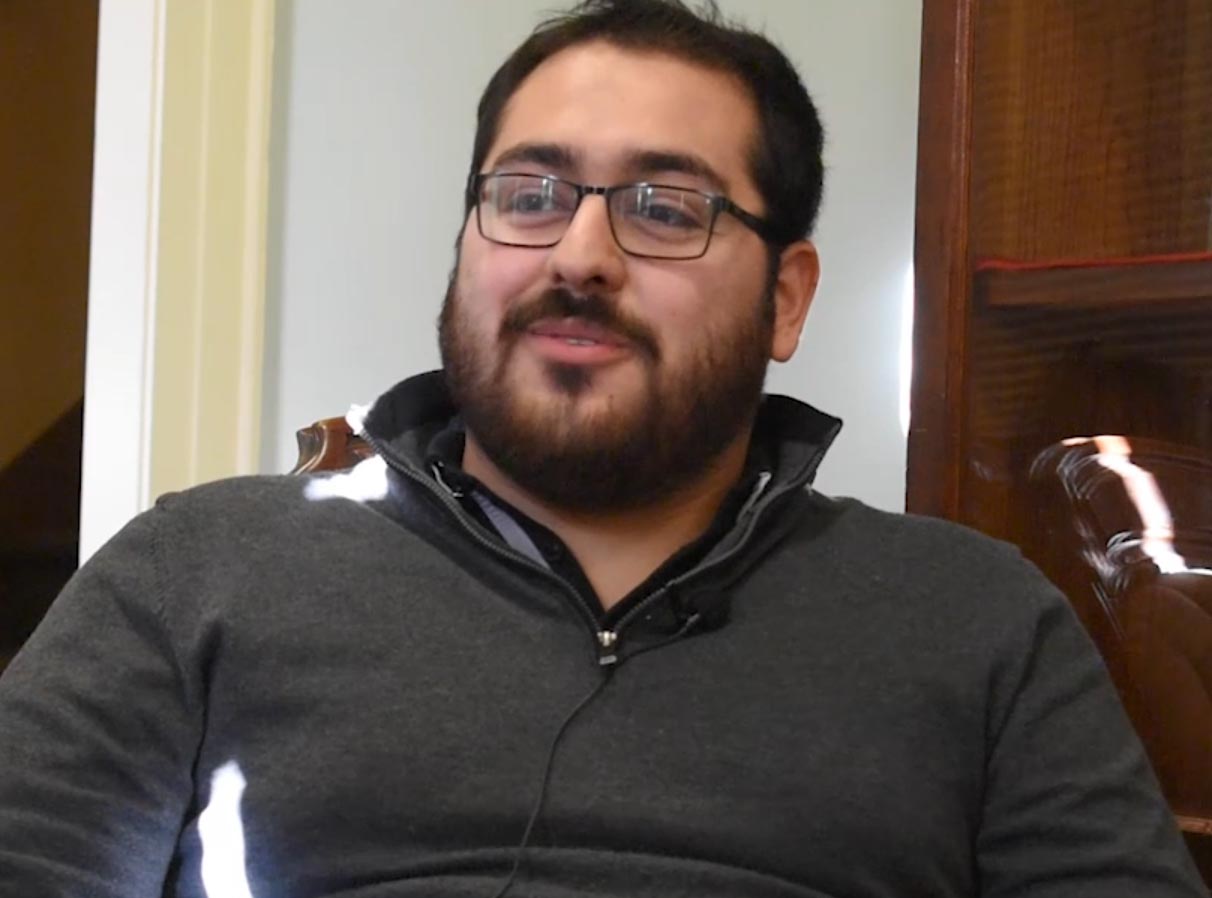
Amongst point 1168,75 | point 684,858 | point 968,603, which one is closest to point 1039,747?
point 968,603

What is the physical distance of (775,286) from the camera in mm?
1148

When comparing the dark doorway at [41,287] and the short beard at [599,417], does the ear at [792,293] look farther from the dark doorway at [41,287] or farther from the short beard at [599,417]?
the dark doorway at [41,287]

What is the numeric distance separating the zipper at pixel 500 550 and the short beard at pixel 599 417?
0.20ft

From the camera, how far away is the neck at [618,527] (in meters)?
1.06

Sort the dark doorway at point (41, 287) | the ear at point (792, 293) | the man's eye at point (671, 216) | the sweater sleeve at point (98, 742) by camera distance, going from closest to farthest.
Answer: the sweater sleeve at point (98, 742) < the man's eye at point (671, 216) < the ear at point (792, 293) < the dark doorway at point (41, 287)

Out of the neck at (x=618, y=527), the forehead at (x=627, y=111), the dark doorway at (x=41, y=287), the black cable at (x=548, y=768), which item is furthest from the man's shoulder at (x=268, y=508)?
the dark doorway at (x=41, y=287)

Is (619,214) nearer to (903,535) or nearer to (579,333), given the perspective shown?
(579,333)

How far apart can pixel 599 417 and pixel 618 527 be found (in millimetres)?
105

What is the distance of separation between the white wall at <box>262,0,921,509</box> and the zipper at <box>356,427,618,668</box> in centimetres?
50

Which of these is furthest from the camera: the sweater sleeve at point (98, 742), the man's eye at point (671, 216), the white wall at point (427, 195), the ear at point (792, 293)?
the white wall at point (427, 195)

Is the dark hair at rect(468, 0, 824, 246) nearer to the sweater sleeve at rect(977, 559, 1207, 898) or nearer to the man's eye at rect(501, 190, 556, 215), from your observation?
the man's eye at rect(501, 190, 556, 215)

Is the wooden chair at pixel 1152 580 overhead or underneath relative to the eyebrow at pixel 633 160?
underneath

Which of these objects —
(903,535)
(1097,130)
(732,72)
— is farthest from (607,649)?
(1097,130)

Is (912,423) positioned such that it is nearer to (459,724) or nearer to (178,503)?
(459,724)
